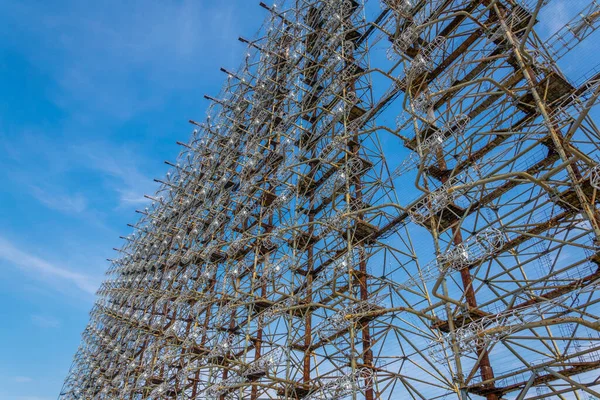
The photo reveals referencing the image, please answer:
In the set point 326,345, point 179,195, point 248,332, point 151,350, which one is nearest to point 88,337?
point 179,195

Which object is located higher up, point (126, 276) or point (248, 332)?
point (126, 276)

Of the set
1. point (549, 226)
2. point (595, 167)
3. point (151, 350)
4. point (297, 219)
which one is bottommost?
point (595, 167)

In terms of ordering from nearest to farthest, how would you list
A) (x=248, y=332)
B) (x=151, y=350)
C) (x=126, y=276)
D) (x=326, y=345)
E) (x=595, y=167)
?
(x=595, y=167) → (x=326, y=345) → (x=248, y=332) → (x=151, y=350) → (x=126, y=276)

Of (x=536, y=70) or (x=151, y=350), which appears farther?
(x=151, y=350)

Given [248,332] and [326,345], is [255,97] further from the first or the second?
[326,345]

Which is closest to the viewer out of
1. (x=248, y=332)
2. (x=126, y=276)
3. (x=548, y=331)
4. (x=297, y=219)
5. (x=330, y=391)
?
(x=548, y=331)

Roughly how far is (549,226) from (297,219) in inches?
530

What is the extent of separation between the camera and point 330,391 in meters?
17.0

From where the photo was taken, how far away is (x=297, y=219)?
25.2 meters

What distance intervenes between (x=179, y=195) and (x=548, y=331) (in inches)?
1511

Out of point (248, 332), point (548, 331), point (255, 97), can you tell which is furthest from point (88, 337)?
point (548, 331)

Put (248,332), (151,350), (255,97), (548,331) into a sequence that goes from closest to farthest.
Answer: (548,331)
(248,332)
(151,350)
(255,97)

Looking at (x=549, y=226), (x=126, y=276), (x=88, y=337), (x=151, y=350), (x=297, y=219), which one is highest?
(x=126, y=276)

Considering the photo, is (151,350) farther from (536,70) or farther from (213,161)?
(536,70)
